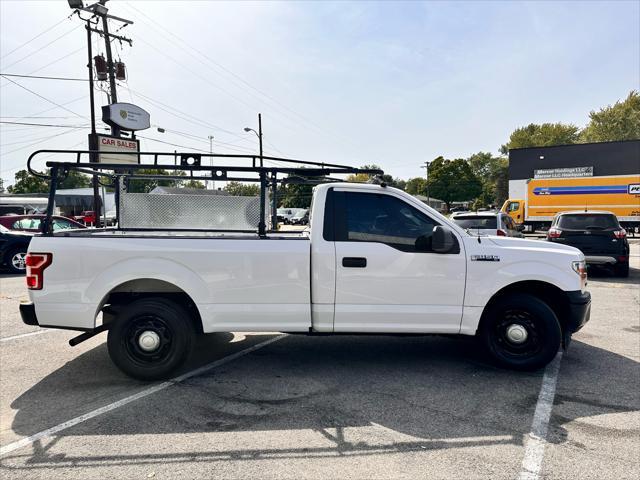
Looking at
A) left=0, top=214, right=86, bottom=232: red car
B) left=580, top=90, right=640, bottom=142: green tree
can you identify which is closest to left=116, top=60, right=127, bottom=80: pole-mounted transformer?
left=0, top=214, right=86, bottom=232: red car

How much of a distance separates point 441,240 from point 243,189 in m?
2.47

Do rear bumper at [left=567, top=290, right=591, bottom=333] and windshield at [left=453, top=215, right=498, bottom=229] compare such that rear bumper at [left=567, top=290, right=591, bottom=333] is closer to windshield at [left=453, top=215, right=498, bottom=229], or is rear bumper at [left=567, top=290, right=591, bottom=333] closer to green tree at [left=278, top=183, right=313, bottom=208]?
green tree at [left=278, top=183, right=313, bottom=208]

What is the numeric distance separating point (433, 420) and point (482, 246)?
5.96ft

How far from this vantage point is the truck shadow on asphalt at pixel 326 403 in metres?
3.16

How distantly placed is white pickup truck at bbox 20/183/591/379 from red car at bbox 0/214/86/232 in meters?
9.15

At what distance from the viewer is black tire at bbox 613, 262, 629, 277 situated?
10695 mm

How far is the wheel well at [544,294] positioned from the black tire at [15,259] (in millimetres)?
12556

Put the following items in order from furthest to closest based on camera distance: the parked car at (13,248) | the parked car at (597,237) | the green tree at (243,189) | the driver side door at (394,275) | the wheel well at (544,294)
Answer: the parked car at (13,248) < the parked car at (597,237) < the green tree at (243,189) < the wheel well at (544,294) < the driver side door at (394,275)

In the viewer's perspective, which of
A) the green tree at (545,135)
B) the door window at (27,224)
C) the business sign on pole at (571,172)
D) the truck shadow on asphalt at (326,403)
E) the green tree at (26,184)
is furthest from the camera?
the green tree at (26,184)

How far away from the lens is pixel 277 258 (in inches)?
168

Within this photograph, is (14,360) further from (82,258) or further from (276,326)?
(276,326)

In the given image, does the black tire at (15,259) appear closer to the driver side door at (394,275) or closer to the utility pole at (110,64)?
the driver side door at (394,275)

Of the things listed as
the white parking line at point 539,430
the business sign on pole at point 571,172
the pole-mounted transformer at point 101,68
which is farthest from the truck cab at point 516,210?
the white parking line at point 539,430

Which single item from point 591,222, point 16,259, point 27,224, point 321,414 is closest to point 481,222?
point 591,222
